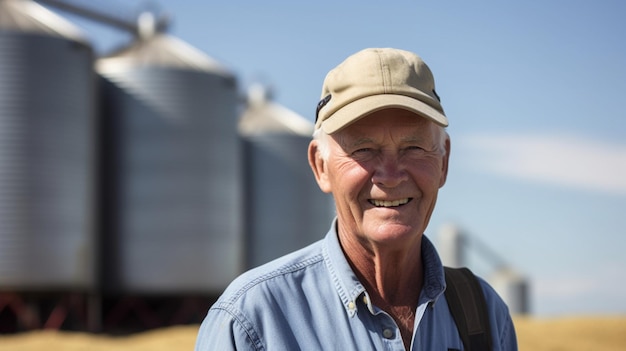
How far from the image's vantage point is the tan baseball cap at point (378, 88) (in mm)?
2385

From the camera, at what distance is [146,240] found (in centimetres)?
2902

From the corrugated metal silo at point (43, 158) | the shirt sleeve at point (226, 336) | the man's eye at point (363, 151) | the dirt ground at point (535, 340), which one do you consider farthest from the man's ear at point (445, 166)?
the corrugated metal silo at point (43, 158)

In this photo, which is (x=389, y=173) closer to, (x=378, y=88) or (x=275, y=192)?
(x=378, y=88)

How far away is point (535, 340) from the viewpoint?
63.1 feet

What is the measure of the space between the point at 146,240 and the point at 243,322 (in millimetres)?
27340

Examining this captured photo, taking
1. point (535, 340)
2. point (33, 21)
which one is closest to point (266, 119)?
point (33, 21)

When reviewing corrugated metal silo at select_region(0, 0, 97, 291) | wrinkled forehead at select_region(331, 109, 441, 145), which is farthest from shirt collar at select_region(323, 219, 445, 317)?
corrugated metal silo at select_region(0, 0, 97, 291)

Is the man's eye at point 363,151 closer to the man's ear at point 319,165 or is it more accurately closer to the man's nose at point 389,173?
the man's nose at point 389,173

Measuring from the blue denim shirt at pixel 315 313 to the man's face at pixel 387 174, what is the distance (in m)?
0.15

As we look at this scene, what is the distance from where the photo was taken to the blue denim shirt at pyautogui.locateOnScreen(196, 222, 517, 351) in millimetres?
2295

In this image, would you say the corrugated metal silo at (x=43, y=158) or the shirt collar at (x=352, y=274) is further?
the corrugated metal silo at (x=43, y=158)

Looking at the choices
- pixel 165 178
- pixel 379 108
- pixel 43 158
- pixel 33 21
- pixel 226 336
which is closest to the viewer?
pixel 226 336

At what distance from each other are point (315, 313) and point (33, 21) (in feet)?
89.2

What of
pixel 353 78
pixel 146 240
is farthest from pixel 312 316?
pixel 146 240
